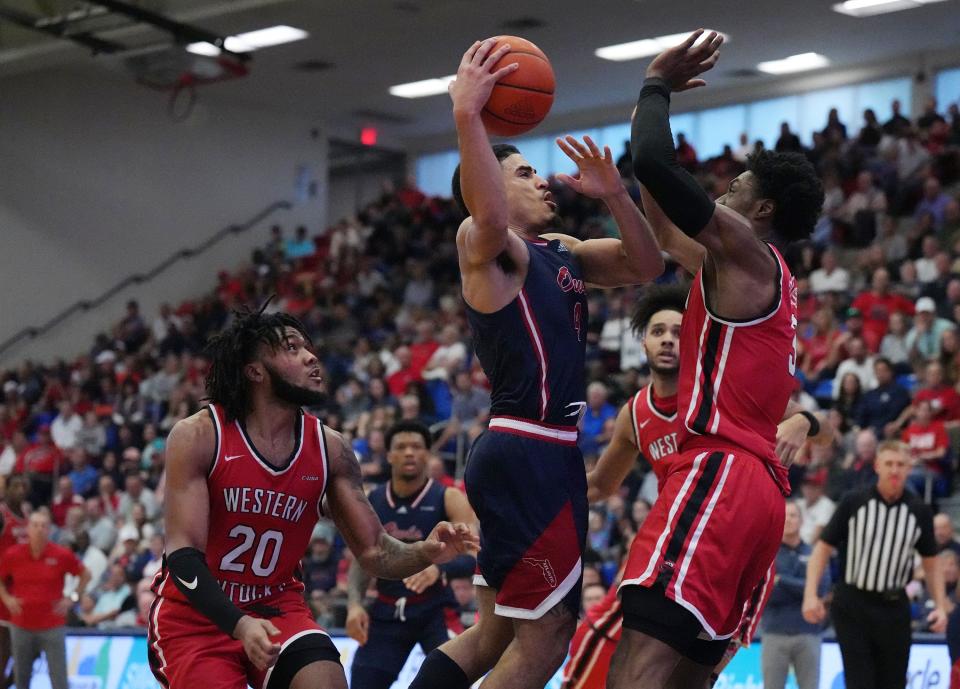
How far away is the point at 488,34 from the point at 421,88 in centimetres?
333

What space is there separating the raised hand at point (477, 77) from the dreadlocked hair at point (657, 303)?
1765 millimetres

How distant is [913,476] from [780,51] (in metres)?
10.8

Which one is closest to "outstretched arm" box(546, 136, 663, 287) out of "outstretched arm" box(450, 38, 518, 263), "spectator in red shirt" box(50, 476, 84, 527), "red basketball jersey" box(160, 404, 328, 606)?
"outstretched arm" box(450, 38, 518, 263)

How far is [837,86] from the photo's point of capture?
22.0m

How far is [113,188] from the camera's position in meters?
24.4

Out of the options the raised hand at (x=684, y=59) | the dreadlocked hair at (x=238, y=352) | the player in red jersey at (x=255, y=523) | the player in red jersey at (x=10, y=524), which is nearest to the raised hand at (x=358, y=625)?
the player in red jersey at (x=255, y=523)

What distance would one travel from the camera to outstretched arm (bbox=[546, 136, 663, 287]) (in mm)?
4773

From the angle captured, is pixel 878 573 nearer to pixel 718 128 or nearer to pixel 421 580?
pixel 421 580

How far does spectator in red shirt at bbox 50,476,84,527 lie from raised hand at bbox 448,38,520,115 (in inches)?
547

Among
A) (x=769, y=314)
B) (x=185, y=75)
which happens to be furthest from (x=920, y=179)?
(x=769, y=314)

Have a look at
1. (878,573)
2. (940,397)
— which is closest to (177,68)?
(940,397)

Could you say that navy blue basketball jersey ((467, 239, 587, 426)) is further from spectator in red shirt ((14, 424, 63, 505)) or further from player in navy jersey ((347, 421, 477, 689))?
spectator in red shirt ((14, 424, 63, 505))

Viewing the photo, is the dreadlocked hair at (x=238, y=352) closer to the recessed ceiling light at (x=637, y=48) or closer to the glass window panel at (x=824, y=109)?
the recessed ceiling light at (x=637, y=48)

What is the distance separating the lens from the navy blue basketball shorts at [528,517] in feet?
14.5
